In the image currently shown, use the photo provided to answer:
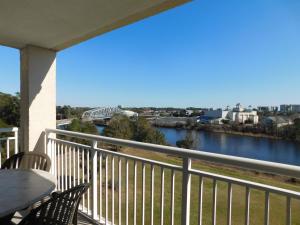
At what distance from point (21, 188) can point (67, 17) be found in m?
1.99

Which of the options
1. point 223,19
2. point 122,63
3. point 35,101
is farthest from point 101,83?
point 35,101

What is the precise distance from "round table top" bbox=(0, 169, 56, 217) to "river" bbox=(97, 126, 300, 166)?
7.41 meters

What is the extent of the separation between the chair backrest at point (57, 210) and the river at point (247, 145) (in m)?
7.57

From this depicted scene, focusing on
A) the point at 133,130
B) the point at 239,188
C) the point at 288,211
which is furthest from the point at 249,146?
the point at 288,211

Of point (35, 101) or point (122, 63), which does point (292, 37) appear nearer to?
point (122, 63)

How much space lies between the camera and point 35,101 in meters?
4.00

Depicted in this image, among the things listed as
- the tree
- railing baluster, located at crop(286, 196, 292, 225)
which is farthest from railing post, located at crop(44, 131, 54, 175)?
the tree

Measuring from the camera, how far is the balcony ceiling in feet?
8.18

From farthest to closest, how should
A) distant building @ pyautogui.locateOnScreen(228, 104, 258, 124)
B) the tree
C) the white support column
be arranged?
the tree
distant building @ pyautogui.locateOnScreen(228, 104, 258, 124)
the white support column

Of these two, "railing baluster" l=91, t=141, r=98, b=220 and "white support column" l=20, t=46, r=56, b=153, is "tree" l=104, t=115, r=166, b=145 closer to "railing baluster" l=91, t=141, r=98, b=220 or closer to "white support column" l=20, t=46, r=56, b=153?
"white support column" l=20, t=46, r=56, b=153

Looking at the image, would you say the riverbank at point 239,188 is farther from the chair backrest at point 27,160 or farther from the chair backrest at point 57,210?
the chair backrest at point 27,160

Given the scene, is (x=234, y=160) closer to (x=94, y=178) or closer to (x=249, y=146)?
(x=94, y=178)

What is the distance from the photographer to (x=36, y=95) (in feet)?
13.2

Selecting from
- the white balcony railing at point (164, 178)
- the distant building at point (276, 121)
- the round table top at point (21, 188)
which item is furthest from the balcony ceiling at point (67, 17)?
the distant building at point (276, 121)
